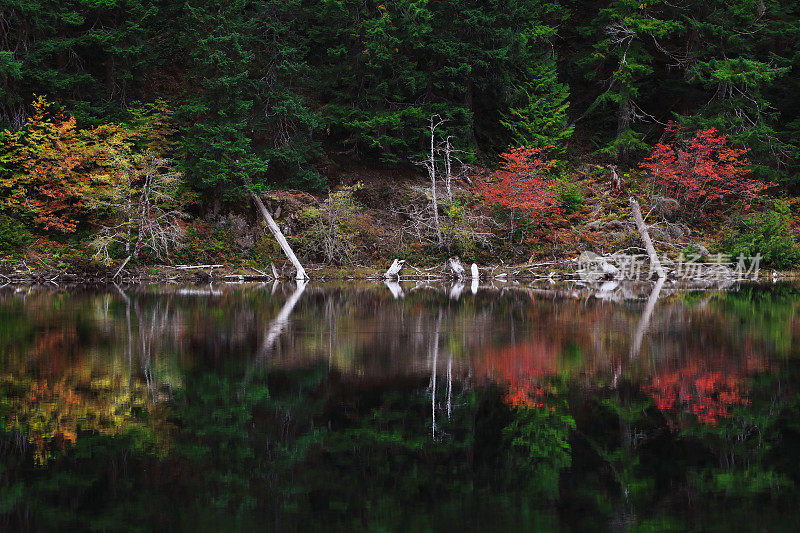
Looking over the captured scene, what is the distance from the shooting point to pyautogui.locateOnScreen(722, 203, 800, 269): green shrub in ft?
86.5

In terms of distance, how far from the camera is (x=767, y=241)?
26.6m

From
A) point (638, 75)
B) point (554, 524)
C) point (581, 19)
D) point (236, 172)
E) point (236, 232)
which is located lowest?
point (554, 524)

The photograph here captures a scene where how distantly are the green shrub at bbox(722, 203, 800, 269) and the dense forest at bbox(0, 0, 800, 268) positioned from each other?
0.11 metres

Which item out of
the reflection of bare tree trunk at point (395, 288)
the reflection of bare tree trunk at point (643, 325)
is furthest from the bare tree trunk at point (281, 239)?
the reflection of bare tree trunk at point (643, 325)

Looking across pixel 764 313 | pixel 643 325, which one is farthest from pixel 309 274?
pixel 764 313

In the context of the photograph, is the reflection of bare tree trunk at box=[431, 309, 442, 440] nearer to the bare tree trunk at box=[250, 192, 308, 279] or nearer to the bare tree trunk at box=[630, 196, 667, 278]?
the bare tree trunk at box=[250, 192, 308, 279]

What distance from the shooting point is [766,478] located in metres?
4.68

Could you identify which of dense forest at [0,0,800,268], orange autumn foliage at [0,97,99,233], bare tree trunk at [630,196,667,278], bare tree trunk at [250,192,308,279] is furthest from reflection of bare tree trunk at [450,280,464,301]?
orange autumn foliage at [0,97,99,233]

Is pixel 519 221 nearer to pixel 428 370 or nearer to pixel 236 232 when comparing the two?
pixel 236 232

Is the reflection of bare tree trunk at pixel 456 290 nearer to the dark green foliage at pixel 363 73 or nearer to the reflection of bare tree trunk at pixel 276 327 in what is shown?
the reflection of bare tree trunk at pixel 276 327

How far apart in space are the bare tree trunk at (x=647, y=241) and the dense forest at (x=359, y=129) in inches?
44.1

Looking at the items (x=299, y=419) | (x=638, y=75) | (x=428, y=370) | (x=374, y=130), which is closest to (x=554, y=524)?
(x=299, y=419)

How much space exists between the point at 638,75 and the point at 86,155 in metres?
25.3

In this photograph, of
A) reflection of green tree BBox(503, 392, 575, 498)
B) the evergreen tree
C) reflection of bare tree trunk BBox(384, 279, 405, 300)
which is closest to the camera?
reflection of green tree BBox(503, 392, 575, 498)
